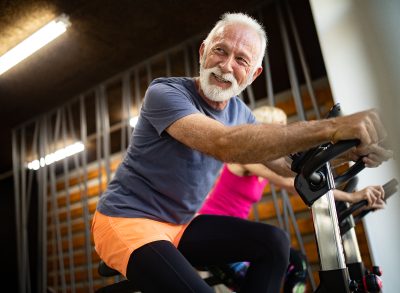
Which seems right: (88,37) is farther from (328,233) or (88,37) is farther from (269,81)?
(328,233)

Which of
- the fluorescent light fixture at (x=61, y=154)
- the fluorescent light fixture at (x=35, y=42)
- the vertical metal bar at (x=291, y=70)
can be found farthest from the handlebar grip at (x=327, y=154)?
the fluorescent light fixture at (x=61, y=154)

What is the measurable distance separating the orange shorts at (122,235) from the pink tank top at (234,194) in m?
0.59

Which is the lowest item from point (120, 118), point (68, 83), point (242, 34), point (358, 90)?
point (358, 90)

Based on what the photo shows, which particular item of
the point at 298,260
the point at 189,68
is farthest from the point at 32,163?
the point at 298,260

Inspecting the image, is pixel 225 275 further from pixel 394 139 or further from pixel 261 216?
pixel 261 216

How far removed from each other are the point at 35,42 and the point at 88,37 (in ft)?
1.42

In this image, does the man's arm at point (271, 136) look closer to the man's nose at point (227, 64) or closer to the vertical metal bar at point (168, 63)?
the man's nose at point (227, 64)

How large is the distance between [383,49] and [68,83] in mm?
3589

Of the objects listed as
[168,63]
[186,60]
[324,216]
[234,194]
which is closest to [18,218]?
[168,63]

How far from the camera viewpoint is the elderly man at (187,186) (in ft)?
3.12

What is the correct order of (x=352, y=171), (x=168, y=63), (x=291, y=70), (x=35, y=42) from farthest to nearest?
1. (x=168, y=63)
2. (x=35, y=42)
3. (x=291, y=70)
4. (x=352, y=171)

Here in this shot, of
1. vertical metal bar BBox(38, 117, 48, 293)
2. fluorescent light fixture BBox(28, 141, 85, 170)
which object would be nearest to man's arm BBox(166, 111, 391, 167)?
vertical metal bar BBox(38, 117, 48, 293)

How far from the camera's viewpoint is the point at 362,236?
8.70 ft

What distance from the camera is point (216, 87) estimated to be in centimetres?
121
